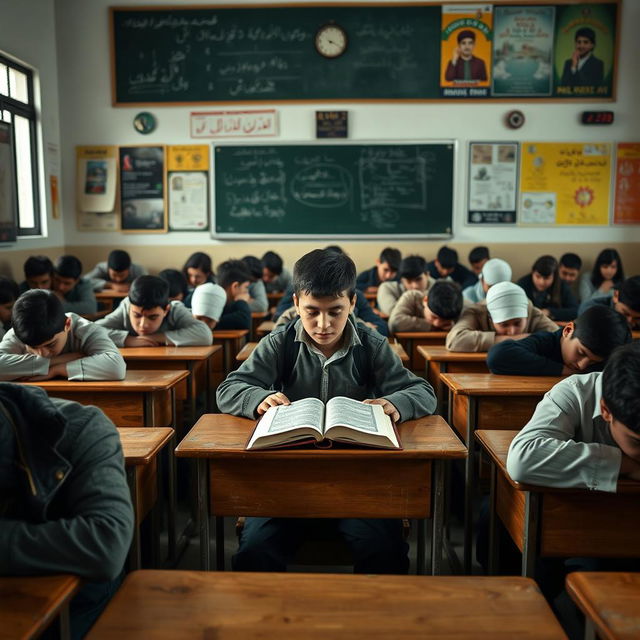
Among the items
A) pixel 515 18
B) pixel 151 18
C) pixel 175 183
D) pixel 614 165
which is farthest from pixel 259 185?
pixel 614 165

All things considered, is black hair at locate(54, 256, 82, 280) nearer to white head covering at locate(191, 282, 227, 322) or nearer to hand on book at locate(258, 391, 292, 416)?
white head covering at locate(191, 282, 227, 322)

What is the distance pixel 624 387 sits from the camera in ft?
4.48

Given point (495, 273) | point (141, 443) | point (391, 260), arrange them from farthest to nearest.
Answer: point (391, 260), point (495, 273), point (141, 443)

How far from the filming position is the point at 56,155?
6.77 metres

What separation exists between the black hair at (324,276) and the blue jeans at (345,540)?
673mm

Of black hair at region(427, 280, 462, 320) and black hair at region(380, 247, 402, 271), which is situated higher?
black hair at region(380, 247, 402, 271)

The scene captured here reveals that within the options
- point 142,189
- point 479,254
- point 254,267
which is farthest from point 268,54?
point 479,254

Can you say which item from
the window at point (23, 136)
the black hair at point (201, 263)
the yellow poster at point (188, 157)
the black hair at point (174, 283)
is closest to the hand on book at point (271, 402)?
the black hair at point (174, 283)

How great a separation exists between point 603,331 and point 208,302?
227 cm

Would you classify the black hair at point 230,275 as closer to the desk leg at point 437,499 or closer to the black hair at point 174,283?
the black hair at point 174,283

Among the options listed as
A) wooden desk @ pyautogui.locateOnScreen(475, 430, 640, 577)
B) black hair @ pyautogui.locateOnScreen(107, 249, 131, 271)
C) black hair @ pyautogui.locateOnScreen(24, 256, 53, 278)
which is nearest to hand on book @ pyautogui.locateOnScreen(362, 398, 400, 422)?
wooden desk @ pyautogui.locateOnScreen(475, 430, 640, 577)

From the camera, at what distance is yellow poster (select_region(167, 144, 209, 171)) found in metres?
6.81

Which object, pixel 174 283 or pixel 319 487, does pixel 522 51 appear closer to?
pixel 174 283

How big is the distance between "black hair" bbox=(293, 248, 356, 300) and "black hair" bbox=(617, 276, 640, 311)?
203cm
